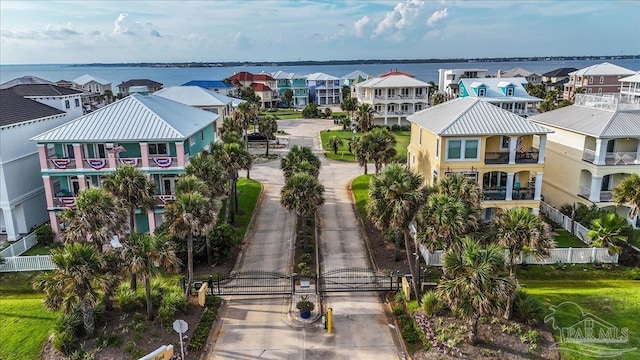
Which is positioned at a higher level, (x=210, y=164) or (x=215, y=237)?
(x=210, y=164)

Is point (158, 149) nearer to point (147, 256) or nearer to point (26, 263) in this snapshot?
point (26, 263)

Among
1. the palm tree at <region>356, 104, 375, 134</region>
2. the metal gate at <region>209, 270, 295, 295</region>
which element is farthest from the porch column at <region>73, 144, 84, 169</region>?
the palm tree at <region>356, 104, 375, 134</region>

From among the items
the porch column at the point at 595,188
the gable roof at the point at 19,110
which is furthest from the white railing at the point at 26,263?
the porch column at the point at 595,188

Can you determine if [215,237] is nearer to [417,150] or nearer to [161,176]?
[161,176]

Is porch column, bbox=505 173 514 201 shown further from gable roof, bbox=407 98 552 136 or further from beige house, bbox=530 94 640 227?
beige house, bbox=530 94 640 227

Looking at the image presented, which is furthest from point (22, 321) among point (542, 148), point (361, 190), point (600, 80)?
point (600, 80)

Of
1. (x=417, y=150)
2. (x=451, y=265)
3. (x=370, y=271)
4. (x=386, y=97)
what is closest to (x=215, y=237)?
(x=370, y=271)
